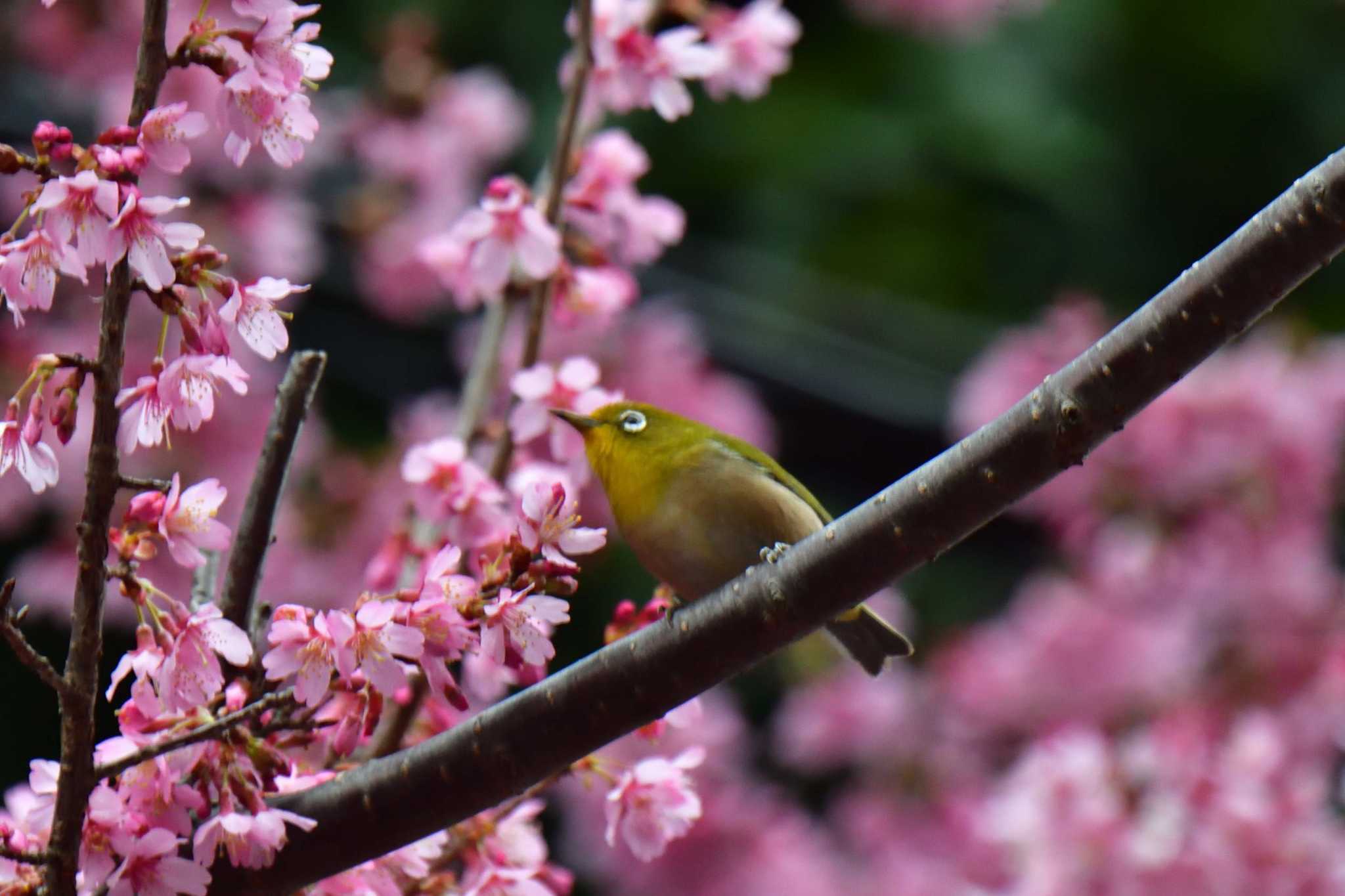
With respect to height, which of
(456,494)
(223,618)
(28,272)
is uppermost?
(28,272)

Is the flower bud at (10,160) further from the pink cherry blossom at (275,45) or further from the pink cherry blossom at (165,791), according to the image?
the pink cherry blossom at (165,791)

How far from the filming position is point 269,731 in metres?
1.16

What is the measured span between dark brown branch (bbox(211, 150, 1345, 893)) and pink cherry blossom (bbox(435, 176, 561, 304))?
2.18 ft

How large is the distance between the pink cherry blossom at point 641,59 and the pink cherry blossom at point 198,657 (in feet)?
3.15

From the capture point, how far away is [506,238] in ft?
5.83

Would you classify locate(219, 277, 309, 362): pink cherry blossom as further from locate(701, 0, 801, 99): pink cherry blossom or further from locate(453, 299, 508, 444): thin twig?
locate(701, 0, 801, 99): pink cherry blossom

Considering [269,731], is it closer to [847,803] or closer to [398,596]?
[398,596]

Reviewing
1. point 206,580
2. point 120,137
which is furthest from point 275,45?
point 206,580

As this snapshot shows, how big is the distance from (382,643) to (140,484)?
0.20m

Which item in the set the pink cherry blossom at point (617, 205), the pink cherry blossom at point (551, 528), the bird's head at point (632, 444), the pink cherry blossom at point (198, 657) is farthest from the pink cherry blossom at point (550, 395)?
the pink cherry blossom at point (198, 657)

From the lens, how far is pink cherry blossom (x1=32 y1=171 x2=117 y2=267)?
1.02m

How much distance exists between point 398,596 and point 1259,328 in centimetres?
336

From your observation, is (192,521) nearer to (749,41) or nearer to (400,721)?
(400,721)

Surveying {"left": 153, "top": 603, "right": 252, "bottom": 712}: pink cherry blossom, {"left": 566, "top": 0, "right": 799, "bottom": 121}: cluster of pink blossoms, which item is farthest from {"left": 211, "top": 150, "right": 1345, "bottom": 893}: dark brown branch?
{"left": 566, "top": 0, "right": 799, "bottom": 121}: cluster of pink blossoms
